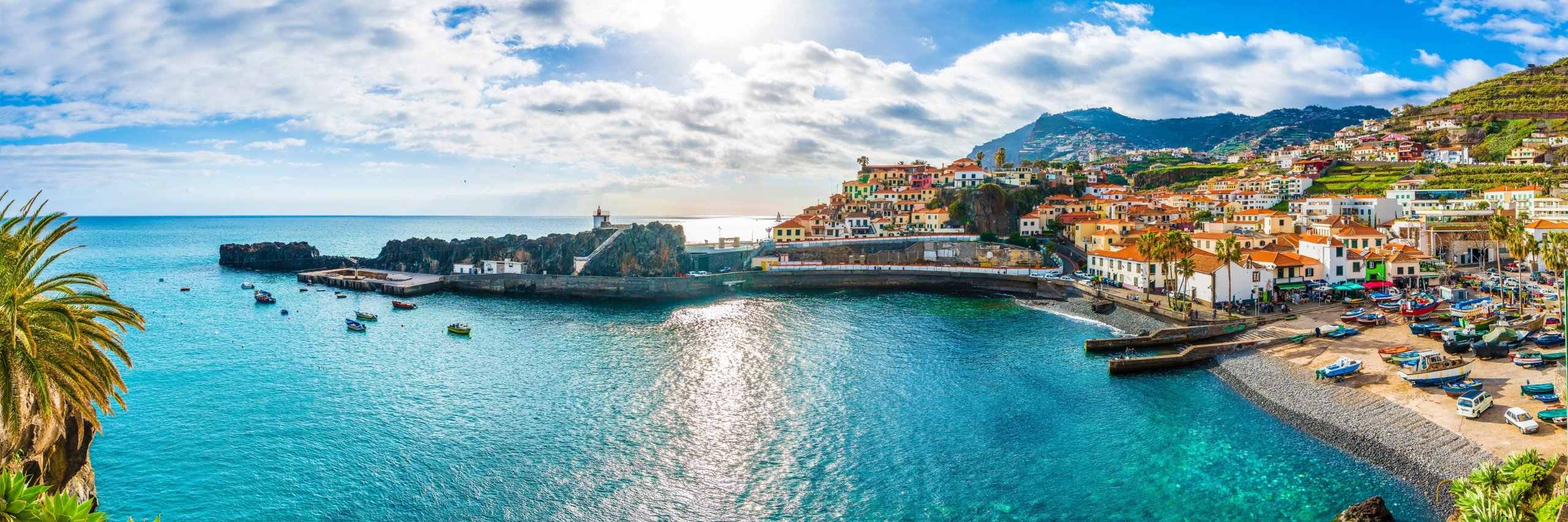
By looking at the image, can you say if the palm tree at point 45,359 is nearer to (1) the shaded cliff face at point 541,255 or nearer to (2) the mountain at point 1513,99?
(1) the shaded cliff face at point 541,255

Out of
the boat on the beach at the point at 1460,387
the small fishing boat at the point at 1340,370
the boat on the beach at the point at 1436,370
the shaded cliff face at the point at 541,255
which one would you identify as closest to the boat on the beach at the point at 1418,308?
the boat on the beach at the point at 1436,370

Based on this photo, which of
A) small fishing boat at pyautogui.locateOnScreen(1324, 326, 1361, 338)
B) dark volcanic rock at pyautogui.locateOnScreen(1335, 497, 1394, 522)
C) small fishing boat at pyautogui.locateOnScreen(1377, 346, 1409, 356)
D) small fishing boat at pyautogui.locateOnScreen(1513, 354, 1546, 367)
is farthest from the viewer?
small fishing boat at pyautogui.locateOnScreen(1324, 326, 1361, 338)

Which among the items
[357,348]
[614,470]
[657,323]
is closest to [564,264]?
[657,323]

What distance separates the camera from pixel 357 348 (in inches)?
2045

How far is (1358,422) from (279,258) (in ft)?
441

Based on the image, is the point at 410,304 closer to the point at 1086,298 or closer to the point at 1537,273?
the point at 1086,298

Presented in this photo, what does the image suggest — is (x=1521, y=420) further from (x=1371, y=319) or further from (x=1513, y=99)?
(x=1513, y=99)

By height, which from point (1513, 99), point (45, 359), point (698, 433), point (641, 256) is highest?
point (1513, 99)

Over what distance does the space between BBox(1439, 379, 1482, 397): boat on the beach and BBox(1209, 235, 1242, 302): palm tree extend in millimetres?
19399

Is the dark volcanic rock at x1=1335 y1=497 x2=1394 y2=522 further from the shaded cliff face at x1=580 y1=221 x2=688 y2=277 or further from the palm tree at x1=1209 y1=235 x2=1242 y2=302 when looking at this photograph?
the shaded cliff face at x1=580 y1=221 x2=688 y2=277

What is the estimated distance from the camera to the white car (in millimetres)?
27953

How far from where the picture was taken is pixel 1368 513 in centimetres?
2316

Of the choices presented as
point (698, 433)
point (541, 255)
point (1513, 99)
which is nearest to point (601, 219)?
point (541, 255)

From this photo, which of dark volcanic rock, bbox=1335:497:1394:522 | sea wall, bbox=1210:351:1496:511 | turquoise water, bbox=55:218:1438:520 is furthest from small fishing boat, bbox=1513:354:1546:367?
dark volcanic rock, bbox=1335:497:1394:522
